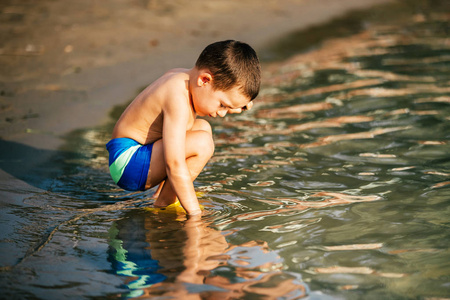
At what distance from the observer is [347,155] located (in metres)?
4.71

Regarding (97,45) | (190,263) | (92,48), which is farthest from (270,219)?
(97,45)

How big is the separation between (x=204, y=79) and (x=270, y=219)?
94cm

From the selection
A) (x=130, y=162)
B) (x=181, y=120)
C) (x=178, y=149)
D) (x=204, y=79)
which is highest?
(x=204, y=79)

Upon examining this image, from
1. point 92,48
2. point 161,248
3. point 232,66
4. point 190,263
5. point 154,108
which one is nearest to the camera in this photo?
point 190,263

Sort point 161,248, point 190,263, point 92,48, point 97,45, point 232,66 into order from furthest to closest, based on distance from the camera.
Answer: point 97,45 < point 92,48 < point 232,66 < point 161,248 < point 190,263

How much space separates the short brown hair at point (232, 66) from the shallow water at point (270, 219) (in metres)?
0.82

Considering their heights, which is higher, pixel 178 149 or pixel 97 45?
pixel 97 45

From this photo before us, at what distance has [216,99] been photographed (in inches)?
136

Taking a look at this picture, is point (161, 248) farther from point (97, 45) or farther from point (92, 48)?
point (97, 45)

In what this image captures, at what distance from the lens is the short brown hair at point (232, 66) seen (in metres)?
3.35

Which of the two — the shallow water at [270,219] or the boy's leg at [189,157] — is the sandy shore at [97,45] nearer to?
the shallow water at [270,219]

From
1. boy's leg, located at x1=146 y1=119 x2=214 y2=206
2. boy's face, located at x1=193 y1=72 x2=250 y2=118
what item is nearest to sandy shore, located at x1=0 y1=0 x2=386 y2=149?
boy's leg, located at x1=146 y1=119 x2=214 y2=206

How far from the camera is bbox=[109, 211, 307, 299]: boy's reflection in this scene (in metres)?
2.58

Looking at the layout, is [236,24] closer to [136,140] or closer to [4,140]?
[4,140]
